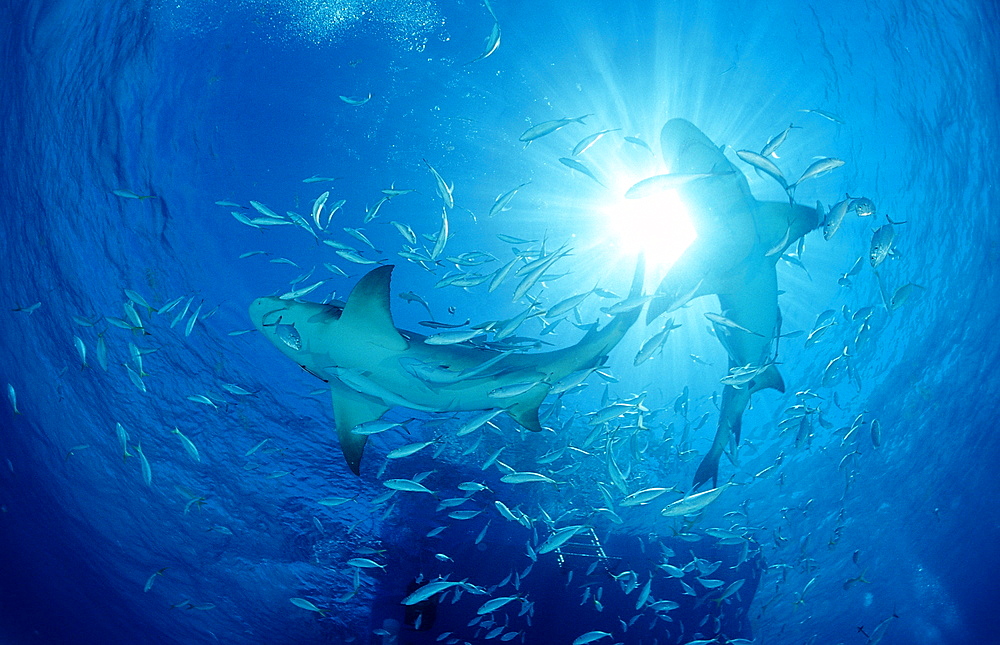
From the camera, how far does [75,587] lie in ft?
91.2

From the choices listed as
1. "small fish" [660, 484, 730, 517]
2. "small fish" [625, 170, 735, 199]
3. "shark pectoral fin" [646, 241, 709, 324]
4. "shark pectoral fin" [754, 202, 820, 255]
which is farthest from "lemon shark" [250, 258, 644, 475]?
"shark pectoral fin" [754, 202, 820, 255]

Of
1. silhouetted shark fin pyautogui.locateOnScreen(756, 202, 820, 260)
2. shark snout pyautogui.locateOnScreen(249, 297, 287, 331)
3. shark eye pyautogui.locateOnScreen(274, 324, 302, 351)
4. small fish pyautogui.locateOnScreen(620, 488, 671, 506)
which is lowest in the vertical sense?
small fish pyautogui.locateOnScreen(620, 488, 671, 506)

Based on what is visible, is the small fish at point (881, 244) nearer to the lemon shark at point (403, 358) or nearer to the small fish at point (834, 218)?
the small fish at point (834, 218)

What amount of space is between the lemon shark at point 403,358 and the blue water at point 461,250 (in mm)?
768

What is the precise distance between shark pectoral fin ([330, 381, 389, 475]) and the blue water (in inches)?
25.6

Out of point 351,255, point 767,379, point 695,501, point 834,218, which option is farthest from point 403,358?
point 767,379

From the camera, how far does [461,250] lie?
29.9 feet

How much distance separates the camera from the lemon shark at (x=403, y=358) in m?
4.12

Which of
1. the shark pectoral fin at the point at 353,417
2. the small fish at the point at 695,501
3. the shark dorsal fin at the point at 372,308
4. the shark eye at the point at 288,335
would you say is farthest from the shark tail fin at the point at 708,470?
the shark eye at the point at 288,335

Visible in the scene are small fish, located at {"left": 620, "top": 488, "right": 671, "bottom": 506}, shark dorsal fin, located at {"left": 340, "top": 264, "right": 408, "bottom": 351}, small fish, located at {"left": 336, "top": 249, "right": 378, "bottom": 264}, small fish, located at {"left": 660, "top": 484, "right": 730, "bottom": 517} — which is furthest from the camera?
small fish, located at {"left": 336, "top": 249, "right": 378, "bottom": 264}

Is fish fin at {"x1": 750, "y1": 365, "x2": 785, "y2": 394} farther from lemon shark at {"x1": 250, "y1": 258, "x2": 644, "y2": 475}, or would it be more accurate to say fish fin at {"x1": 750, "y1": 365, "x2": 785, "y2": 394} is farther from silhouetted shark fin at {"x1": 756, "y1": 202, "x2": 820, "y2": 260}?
lemon shark at {"x1": 250, "y1": 258, "x2": 644, "y2": 475}

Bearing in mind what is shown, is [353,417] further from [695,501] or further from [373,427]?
[695,501]

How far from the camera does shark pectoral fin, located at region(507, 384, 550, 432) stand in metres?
4.69

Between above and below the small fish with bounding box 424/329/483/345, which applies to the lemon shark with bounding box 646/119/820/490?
above
